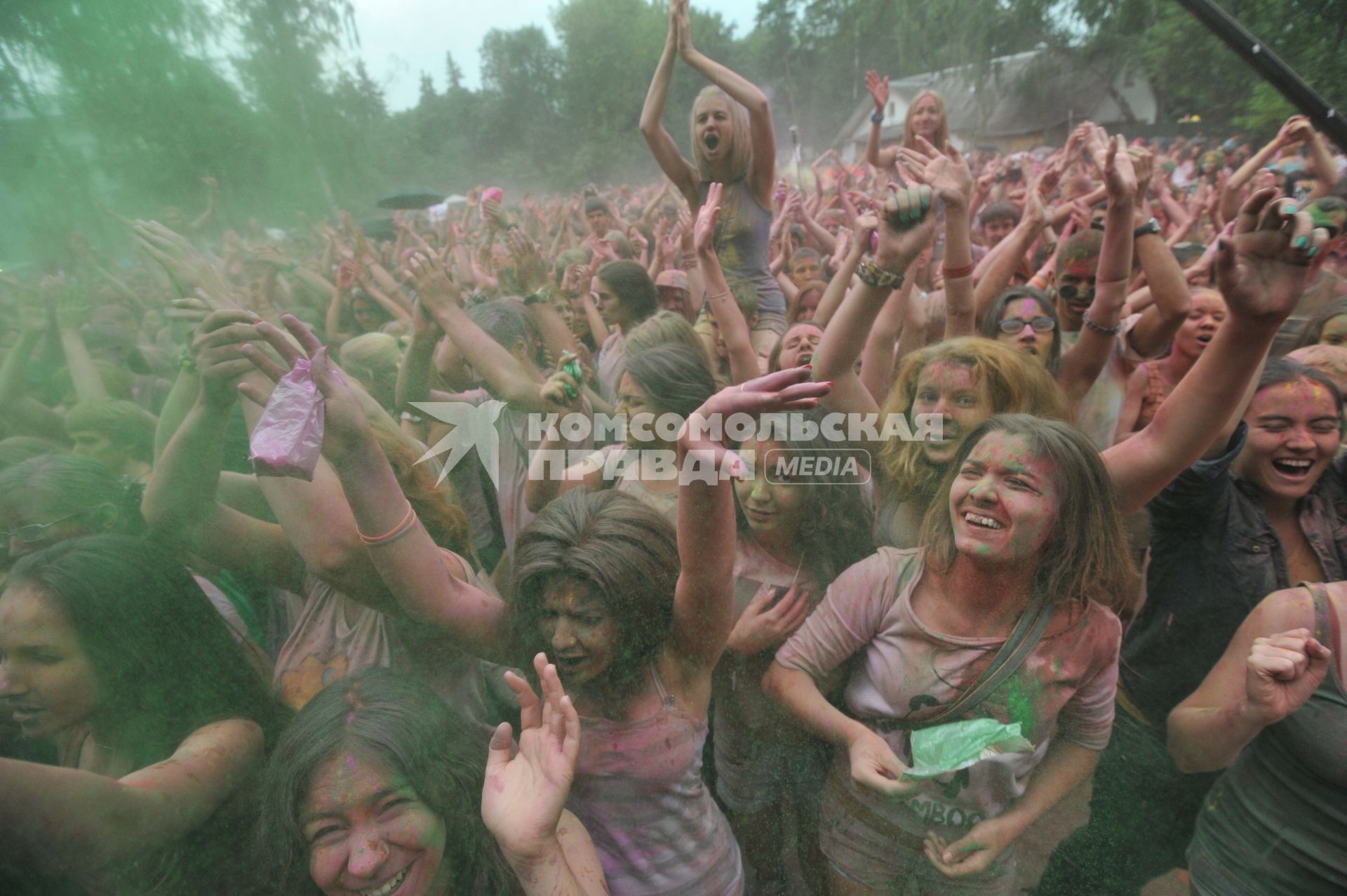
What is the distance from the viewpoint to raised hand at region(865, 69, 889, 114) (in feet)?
14.2

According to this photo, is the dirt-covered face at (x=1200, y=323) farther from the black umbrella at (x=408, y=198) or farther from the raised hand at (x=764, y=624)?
the black umbrella at (x=408, y=198)

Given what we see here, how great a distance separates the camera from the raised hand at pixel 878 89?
171 inches

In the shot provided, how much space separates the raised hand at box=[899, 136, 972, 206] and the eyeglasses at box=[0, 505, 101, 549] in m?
2.22

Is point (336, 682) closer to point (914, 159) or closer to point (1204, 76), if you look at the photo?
point (914, 159)

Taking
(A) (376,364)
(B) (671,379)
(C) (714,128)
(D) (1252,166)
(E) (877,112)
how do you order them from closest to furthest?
(B) (671,379) → (A) (376,364) → (C) (714,128) → (D) (1252,166) → (E) (877,112)

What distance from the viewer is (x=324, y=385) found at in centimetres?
111

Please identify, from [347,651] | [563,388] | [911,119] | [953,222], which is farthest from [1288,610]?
[911,119]

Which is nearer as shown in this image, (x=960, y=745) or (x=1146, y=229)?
(x=960, y=745)

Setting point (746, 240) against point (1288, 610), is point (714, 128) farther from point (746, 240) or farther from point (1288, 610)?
point (1288, 610)

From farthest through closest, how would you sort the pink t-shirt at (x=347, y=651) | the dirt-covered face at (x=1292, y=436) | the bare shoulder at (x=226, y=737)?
the dirt-covered face at (x=1292, y=436) → the pink t-shirt at (x=347, y=651) → the bare shoulder at (x=226, y=737)

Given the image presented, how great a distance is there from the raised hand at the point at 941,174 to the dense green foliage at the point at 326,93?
114 centimetres

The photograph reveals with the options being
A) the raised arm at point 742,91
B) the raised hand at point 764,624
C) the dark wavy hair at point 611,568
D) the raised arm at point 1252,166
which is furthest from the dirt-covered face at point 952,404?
the raised arm at point 1252,166

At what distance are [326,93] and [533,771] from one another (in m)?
1.59

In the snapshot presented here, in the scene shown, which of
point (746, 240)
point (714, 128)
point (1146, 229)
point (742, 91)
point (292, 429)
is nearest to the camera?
point (292, 429)
